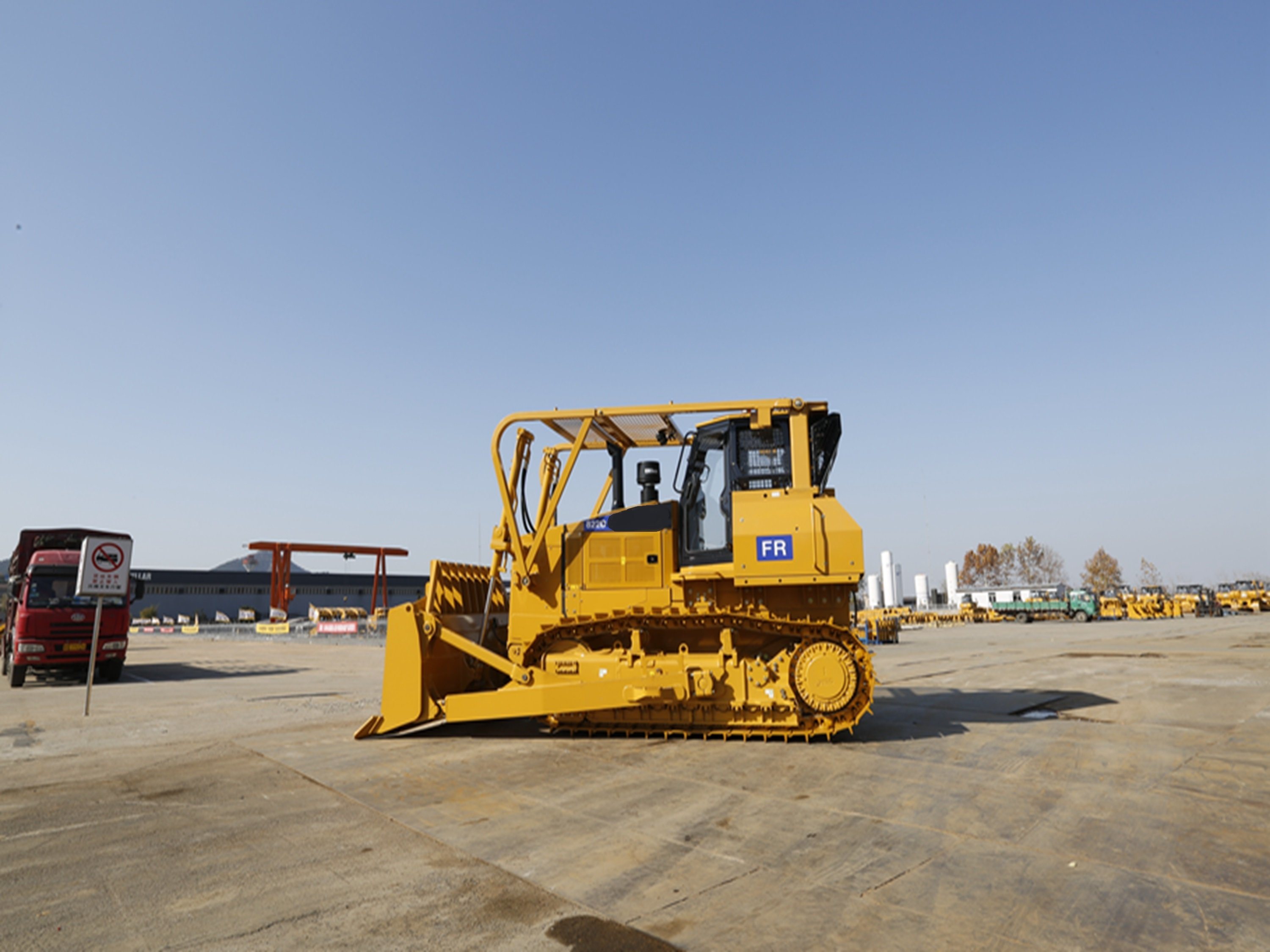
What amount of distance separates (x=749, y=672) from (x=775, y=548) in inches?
52.7

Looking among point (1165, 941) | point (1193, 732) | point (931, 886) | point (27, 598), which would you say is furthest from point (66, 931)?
point (27, 598)

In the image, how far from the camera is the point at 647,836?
178 inches

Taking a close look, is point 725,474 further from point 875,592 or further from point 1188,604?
point 875,592

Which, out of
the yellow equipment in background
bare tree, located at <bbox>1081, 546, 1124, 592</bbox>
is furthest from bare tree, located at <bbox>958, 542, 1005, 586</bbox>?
the yellow equipment in background

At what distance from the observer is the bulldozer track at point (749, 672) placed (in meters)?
7.12

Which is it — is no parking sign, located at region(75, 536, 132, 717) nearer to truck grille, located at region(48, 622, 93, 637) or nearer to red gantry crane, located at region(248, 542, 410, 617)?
truck grille, located at region(48, 622, 93, 637)

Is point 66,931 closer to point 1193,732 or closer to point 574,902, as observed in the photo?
point 574,902

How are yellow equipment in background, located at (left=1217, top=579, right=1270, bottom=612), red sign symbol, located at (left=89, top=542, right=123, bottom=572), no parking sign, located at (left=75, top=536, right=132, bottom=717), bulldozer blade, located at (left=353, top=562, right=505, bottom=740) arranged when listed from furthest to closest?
yellow equipment in background, located at (left=1217, top=579, right=1270, bottom=612) < red sign symbol, located at (left=89, top=542, right=123, bottom=572) < no parking sign, located at (left=75, top=536, right=132, bottom=717) < bulldozer blade, located at (left=353, top=562, right=505, bottom=740)

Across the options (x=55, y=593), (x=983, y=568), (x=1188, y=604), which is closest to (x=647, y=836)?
(x=55, y=593)

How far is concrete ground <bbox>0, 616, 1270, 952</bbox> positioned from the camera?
3.28 metres

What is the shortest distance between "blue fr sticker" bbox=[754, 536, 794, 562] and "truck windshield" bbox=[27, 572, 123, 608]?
13828mm

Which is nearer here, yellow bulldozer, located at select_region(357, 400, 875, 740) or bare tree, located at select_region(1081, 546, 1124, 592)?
yellow bulldozer, located at select_region(357, 400, 875, 740)

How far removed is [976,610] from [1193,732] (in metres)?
47.6

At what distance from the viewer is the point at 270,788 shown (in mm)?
5891
